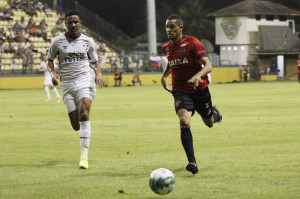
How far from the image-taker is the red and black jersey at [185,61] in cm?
929

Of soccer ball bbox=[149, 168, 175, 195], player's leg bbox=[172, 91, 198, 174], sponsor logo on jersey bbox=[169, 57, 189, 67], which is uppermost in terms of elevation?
sponsor logo on jersey bbox=[169, 57, 189, 67]

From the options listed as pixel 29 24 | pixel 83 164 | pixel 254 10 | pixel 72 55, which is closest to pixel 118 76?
pixel 29 24

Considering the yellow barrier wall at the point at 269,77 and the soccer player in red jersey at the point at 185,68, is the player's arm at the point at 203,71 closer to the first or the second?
the soccer player in red jersey at the point at 185,68

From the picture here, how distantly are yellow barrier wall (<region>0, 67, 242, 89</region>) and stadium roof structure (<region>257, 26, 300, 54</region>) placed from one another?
37.0 ft

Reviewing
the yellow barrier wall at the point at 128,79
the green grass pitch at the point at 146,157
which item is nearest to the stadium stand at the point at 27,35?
the yellow barrier wall at the point at 128,79

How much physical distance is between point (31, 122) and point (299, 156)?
10.2m

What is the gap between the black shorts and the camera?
932 centimetres

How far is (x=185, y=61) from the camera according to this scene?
935 cm

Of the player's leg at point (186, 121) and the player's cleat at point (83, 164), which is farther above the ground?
the player's leg at point (186, 121)

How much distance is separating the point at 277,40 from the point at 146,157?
193 feet

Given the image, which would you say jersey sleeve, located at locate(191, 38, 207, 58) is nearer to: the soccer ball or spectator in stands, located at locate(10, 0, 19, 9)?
the soccer ball

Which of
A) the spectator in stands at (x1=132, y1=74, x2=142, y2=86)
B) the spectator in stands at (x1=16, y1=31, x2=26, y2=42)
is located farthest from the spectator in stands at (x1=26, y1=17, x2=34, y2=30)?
the spectator in stands at (x1=132, y1=74, x2=142, y2=86)

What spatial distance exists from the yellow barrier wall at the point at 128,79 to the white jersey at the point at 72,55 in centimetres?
3631

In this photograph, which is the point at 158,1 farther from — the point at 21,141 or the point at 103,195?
the point at 103,195
